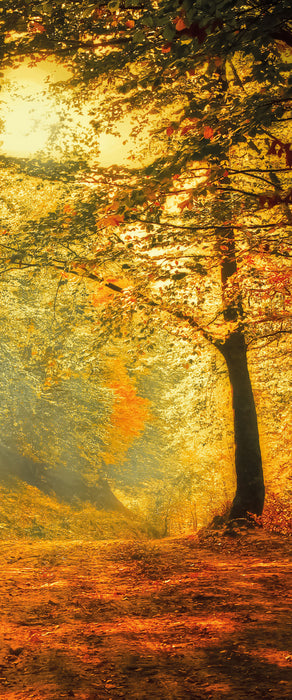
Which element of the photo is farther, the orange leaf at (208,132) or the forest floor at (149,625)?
the orange leaf at (208,132)

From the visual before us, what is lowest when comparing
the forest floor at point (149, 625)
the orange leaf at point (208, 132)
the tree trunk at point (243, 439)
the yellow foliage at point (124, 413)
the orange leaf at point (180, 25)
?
the forest floor at point (149, 625)

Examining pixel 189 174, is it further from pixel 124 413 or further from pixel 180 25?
pixel 124 413

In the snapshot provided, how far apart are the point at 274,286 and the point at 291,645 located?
614 centimetres

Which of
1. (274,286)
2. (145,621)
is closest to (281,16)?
(274,286)

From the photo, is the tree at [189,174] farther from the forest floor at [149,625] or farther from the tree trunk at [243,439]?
the forest floor at [149,625]

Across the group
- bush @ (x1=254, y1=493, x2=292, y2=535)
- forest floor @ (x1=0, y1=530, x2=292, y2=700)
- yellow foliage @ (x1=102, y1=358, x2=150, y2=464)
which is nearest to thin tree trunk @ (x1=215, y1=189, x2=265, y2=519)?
bush @ (x1=254, y1=493, x2=292, y2=535)

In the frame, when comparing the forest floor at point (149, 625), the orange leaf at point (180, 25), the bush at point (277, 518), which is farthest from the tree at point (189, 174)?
the forest floor at point (149, 625)

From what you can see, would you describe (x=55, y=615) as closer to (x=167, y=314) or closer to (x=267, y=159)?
(x=167, y=314)

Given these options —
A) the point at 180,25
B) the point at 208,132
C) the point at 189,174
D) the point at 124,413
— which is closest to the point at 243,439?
the point at 189,174

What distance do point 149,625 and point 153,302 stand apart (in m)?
6.99

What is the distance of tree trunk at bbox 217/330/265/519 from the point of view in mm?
12641

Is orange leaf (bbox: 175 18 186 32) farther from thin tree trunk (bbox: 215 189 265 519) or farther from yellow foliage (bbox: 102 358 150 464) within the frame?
yellow foliage (bbox: 102 358 150 464)

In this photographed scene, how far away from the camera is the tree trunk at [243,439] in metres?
12.6

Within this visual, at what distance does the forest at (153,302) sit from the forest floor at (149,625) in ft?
0.10
